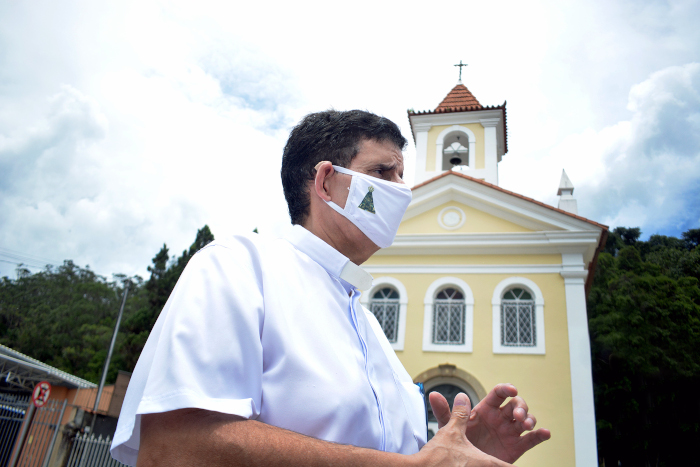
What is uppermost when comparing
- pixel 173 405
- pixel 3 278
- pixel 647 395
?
pixel 3 278

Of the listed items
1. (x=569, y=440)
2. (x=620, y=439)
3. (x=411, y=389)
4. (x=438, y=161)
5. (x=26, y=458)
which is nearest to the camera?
(x=411, y=389)

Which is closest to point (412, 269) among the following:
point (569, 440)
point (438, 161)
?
point (438, 161)

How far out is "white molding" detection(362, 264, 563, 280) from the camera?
35.4 feet

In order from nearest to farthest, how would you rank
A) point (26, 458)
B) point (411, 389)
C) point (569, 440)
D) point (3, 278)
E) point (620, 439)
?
1. point (411, 389)
2. point (569, 440)
3. point (26, 458)
4. point (620, 439)
5. point (3, 278)

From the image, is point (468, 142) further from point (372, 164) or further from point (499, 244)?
point (372, 164)

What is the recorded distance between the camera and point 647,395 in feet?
60.8

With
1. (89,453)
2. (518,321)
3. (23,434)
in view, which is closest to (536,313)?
(518,321)

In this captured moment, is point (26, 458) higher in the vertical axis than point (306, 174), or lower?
lower

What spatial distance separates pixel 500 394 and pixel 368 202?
799mm

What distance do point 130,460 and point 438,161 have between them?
530 inches

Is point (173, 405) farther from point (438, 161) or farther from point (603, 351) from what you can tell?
point (603, 351)

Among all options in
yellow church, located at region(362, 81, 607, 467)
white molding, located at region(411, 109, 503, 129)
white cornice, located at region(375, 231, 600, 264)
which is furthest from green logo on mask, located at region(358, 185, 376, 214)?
white molding, located at region(411, 109, 503, 129)

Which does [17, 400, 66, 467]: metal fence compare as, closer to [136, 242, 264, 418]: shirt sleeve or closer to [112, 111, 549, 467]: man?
[112, 111, 549, 467]: man

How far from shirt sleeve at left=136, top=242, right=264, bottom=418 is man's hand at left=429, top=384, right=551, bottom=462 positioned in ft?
2.69
